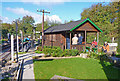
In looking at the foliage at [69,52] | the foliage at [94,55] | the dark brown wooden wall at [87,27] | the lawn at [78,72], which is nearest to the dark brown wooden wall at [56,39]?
the foliage at [69,52]

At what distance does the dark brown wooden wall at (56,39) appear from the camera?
41.7 ft

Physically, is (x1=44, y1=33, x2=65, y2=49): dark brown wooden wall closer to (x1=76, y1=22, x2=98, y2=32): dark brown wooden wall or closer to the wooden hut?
the wooden hut

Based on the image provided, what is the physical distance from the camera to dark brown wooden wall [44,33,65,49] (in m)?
12.7

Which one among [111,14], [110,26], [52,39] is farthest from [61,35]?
[111,14]

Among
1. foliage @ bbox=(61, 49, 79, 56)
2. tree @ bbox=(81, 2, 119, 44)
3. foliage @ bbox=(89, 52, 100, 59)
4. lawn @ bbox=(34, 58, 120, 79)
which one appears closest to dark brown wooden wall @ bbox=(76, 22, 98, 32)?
foliage @ bbox=(61, 49, 79, 56)

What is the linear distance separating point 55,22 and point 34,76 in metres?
42.8

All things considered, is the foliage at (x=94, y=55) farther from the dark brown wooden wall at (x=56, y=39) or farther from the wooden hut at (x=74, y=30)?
the dark brown wooden wall at (x=56, y=39)

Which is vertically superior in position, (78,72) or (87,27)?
(87,27)

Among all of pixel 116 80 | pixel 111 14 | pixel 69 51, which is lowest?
pixel 116 80

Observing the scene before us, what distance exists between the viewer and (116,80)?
4.98 metres

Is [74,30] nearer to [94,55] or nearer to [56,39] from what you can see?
[56,39]

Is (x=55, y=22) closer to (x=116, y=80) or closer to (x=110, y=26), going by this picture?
(x=110, y=26)

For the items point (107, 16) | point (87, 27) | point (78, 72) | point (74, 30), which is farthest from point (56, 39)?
point (107, 16)

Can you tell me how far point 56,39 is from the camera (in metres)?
14.0
